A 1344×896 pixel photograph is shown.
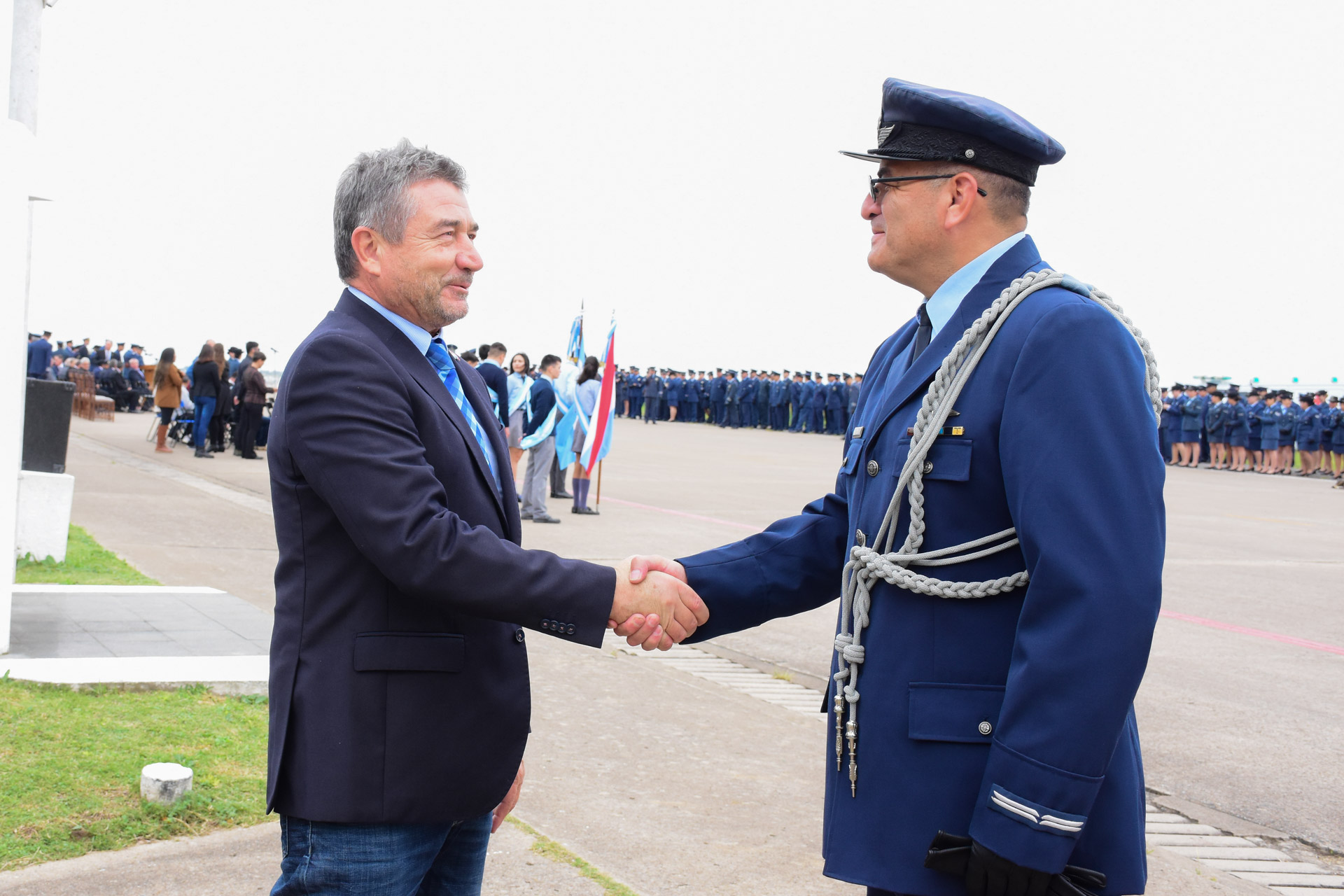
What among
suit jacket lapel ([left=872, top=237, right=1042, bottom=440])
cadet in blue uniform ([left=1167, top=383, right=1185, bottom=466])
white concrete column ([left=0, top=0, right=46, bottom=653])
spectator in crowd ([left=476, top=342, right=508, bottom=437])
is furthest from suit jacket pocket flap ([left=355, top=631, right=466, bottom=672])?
cadet in blue uniform ([left=1167, top=383, right=1185, bottom=466])

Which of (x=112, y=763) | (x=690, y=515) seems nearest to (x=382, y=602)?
(x=112, y=763)

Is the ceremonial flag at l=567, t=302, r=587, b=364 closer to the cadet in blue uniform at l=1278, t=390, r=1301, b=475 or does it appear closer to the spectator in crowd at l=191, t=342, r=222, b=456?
the spectator in crowd at l=191, t=342, r=222, b=456

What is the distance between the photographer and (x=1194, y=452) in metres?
30.5

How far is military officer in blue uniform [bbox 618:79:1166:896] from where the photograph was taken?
1.85 meters

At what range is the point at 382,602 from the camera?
A: 2.17 m

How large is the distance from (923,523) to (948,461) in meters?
0.12

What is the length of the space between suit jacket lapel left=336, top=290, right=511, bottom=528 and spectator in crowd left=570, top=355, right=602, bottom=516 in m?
11.8

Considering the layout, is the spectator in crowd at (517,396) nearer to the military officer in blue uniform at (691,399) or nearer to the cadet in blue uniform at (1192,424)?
the cadet in blue uniform at (1192,424)

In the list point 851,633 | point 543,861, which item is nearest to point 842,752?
point 851,633

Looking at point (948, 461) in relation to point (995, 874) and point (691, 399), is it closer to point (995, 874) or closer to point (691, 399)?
point (995, 874)

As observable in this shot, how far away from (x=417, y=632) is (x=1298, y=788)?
4.43 meters

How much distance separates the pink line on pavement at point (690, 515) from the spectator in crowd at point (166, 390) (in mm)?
8706

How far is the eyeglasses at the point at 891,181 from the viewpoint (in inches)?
88.9

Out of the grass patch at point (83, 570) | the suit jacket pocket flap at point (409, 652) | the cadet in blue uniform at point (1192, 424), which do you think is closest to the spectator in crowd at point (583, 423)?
the grass patch at point (83, 570)
